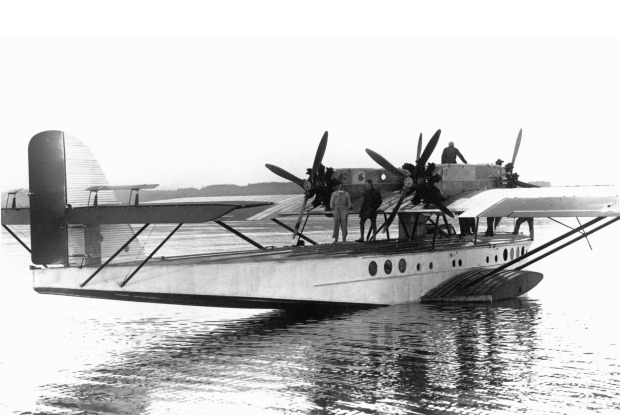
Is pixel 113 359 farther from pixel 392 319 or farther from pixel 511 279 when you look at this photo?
pixel 511 279

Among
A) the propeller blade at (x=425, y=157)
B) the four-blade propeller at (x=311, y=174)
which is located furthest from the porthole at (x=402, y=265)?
the four-blade propeller at (x=311, y=174)

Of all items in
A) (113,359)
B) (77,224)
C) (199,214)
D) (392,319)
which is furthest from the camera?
(392,319)

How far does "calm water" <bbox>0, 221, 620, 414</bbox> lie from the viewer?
486 inches

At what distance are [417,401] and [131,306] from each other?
14.7m

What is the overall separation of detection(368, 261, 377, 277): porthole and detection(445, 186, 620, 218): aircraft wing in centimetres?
277

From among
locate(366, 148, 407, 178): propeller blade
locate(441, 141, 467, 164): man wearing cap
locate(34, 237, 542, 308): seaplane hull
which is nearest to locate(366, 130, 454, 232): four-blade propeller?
locate(366, 148, 407, 178): propeller blade

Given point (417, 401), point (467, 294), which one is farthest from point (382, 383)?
point (467, 294)

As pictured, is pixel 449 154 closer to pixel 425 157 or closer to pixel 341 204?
pixel 425 157

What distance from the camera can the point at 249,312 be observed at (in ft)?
74.2

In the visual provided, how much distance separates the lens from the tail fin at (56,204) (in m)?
18.6

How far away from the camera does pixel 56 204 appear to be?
1864cm

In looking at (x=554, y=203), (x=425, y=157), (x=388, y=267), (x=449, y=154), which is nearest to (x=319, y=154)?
(x=425, y=157)

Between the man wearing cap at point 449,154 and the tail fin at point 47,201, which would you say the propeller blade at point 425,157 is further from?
the tail fin at point 47,201

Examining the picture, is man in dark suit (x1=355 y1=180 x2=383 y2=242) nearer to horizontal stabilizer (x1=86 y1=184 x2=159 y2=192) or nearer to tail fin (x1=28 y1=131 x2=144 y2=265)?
horizontal stabilizer (x1=86 y1=184 x2=159 y2=192)
